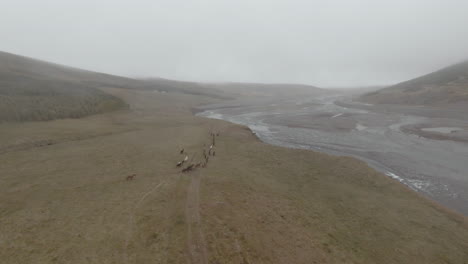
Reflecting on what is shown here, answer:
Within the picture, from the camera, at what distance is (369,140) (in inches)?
2108

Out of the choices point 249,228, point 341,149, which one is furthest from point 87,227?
point 341,149

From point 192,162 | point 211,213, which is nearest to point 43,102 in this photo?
point 192,162

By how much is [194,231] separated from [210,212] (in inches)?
111

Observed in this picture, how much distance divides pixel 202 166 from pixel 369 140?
42.5 metres

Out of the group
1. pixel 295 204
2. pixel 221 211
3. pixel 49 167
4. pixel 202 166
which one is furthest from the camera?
pixel 202 166

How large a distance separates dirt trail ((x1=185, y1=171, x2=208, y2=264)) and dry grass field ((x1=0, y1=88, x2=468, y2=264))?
0.24 ft

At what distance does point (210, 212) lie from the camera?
1950 centimetres

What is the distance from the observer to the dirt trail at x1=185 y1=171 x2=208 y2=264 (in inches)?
575

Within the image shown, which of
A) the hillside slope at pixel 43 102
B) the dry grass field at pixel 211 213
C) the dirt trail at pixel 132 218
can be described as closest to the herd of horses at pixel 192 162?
the dry grass field at pixel 211 213

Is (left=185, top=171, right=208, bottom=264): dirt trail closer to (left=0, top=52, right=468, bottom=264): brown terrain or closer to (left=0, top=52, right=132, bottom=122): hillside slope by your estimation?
(left=0, top=52, right=468, bottom=264): brown terrain

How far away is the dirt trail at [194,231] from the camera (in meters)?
14.6

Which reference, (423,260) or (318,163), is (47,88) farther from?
(423,260)

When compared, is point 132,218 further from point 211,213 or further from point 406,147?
point 406,147

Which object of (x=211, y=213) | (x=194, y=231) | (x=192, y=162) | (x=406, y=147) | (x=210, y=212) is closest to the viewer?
(x=194, y=231)
